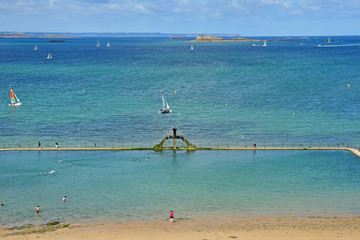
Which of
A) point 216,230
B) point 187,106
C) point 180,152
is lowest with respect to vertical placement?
point 216,230

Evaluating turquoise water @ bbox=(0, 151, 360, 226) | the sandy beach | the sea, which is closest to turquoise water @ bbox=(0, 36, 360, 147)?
the sea

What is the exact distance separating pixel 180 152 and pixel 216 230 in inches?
1217

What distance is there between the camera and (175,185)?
6325 cm

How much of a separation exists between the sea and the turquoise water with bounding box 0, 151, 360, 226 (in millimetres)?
130

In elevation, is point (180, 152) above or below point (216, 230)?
above

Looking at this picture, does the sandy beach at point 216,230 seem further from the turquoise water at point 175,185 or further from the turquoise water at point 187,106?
the turquoise water at point 187,106

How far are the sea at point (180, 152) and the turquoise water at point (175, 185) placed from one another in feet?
0.43

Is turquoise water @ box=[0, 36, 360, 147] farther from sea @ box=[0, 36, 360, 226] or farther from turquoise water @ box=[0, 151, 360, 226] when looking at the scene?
turquoise water @ box=[0, 151, 360, 226]

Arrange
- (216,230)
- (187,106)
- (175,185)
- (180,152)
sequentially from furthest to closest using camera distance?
(187,106), (180,152), (175,185), (216,230)

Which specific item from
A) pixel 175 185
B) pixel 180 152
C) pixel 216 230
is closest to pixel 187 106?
pixel 180 152

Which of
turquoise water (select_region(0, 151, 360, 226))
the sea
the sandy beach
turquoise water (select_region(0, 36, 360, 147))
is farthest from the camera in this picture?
turquoise water (select_region(0, 36, 360, 147))

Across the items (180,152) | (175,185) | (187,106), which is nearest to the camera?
(175,185)

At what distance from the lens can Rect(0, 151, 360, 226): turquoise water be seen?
54250mm

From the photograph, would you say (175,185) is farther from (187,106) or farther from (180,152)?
(187,106)
